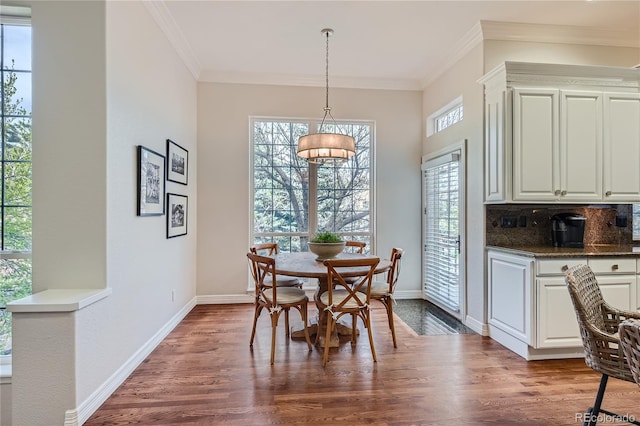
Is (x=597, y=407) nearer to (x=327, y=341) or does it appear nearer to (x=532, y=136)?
(x=327, y=341)

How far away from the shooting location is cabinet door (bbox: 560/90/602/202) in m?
3.09

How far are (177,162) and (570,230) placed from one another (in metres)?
4.09

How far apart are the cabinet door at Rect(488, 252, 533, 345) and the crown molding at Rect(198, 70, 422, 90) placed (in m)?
2.79

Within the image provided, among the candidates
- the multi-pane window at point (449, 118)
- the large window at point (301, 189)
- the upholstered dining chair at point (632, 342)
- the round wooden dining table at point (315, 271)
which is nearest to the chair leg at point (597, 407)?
the upholstered dining chair at point (632, 342)

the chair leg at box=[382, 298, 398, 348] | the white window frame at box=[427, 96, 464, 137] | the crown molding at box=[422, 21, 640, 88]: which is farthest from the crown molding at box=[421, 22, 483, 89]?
the chair leg at box=[382, 298, 398, 348]

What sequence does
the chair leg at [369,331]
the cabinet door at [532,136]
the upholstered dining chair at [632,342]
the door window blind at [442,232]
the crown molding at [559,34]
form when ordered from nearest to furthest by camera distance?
the upholstered dining chair at [632,342], the chair leg at [369,331], the cabinet door at [532,136], the crown molding at [559,34], the door window blind at [442,232]

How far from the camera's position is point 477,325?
3502mm

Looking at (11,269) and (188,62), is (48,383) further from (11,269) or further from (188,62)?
(188,62)

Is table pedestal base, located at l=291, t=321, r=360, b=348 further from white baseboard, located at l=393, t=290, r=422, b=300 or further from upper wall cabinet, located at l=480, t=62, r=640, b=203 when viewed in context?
upper wall cabinet, located at l=480, t=62, r=640, b=203

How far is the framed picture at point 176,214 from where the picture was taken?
11.2 ft

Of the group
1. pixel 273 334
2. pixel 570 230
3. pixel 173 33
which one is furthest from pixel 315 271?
pixel 173 33

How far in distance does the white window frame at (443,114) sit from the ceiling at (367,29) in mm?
503

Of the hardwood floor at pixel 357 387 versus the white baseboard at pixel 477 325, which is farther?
the white baseboard at pixel 477 325

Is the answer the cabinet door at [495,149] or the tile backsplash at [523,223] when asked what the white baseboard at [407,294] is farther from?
the cabinet door at [495,149]
